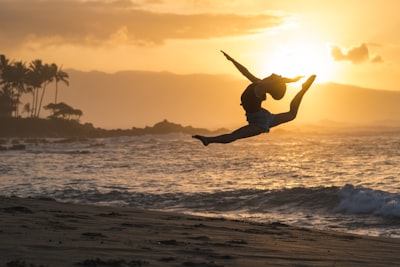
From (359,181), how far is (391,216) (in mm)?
9421

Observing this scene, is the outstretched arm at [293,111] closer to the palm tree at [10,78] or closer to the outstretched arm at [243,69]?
the outstretched arm at [243,69]

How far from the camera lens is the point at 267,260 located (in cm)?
850

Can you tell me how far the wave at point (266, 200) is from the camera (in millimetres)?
18219

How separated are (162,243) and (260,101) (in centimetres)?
262

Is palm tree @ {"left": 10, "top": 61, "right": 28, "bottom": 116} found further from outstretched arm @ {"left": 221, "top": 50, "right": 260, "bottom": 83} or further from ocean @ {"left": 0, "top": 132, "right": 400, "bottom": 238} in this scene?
outstretched arm @ {"left": 221, "top": 50, "right": 260, "bottom": 83}

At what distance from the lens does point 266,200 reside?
20625 mm

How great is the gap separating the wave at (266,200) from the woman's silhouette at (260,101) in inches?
345

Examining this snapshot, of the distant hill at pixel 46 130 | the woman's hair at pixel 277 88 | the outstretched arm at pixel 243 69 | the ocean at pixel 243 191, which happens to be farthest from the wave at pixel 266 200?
the distant hill at pixel 46 130

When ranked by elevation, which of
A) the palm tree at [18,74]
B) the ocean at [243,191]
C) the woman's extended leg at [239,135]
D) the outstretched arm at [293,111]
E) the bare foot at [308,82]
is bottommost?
the ocean at [243,191]

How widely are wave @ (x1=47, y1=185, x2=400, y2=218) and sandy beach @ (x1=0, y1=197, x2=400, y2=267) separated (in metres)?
5.32

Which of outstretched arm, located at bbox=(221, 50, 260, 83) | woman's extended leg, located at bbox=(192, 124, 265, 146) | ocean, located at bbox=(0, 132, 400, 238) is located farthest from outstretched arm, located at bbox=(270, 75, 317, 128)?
ocean, located at bbox=(0, 132, 400, 238)

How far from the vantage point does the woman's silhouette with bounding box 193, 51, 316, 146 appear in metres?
8.47

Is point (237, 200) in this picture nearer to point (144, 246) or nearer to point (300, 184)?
point (300, 184)

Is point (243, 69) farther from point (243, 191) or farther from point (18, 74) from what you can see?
point (18, 74)
